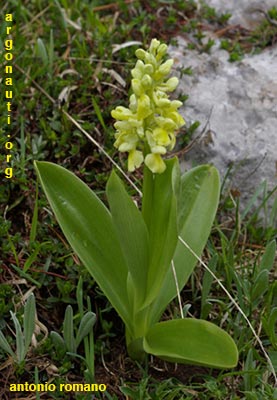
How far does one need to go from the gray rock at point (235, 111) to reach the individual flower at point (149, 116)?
1.10m

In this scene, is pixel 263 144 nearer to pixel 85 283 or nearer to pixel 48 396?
pixel 85 283

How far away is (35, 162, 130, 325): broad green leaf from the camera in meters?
2.16

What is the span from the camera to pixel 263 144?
297 centimetres

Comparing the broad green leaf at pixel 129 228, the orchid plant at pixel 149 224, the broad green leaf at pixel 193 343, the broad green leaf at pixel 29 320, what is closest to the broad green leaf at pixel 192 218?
the orchid plant at pixel 149 224

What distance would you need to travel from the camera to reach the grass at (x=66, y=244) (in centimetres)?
222

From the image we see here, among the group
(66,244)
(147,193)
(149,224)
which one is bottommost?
(66,244)

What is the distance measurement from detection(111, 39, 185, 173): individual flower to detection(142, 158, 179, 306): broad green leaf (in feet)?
0.39

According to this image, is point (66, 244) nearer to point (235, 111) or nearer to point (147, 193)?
point (147, 193)

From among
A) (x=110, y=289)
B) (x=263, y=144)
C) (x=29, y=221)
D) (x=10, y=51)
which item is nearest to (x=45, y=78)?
(x=10, y=51)

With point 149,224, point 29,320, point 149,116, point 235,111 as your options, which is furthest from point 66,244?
point 235,111

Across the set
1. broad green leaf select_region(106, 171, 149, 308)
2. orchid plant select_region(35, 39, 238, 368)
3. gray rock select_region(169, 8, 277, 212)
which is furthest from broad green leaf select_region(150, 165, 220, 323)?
gray rock select_region(169, 8, 277, 212)

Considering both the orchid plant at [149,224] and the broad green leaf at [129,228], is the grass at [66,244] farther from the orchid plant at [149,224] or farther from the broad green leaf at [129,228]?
the broad green leaf at [129,228]

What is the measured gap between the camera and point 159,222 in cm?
200

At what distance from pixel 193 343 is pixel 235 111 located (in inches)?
53.2
